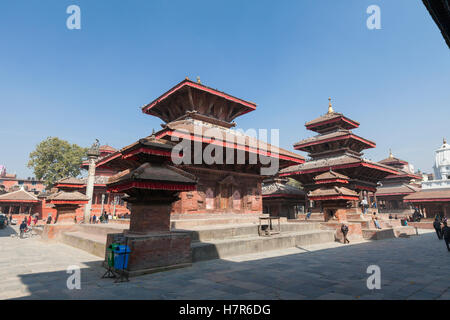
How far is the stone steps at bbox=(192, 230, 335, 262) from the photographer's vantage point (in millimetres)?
8969

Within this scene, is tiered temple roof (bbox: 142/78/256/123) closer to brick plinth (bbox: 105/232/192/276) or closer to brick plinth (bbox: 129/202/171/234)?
brick plinth (bbox: 129/202/171/234)

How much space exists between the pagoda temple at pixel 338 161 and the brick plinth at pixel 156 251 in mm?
13973

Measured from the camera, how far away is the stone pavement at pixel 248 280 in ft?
16.5

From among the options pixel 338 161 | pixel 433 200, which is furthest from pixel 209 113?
pixel 433 200

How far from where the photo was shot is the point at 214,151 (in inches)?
585

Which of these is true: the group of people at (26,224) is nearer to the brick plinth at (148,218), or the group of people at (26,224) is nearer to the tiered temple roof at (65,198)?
the tiered temple roof at (65,198)

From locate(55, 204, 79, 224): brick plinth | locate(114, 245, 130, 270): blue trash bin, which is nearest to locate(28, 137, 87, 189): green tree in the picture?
locate(55, 204, 79, 224): brick plinth

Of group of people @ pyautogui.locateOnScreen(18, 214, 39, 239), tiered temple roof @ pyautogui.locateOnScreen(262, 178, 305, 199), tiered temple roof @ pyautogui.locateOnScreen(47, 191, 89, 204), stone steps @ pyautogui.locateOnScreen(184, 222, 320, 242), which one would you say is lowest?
group of people @ pyautogui.locateOnScreen(18, 214, 39, 239)

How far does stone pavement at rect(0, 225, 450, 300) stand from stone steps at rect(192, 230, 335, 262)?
19.0 inches

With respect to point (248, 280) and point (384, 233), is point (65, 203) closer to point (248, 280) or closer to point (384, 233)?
point (248, 280)

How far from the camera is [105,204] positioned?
3412cm
